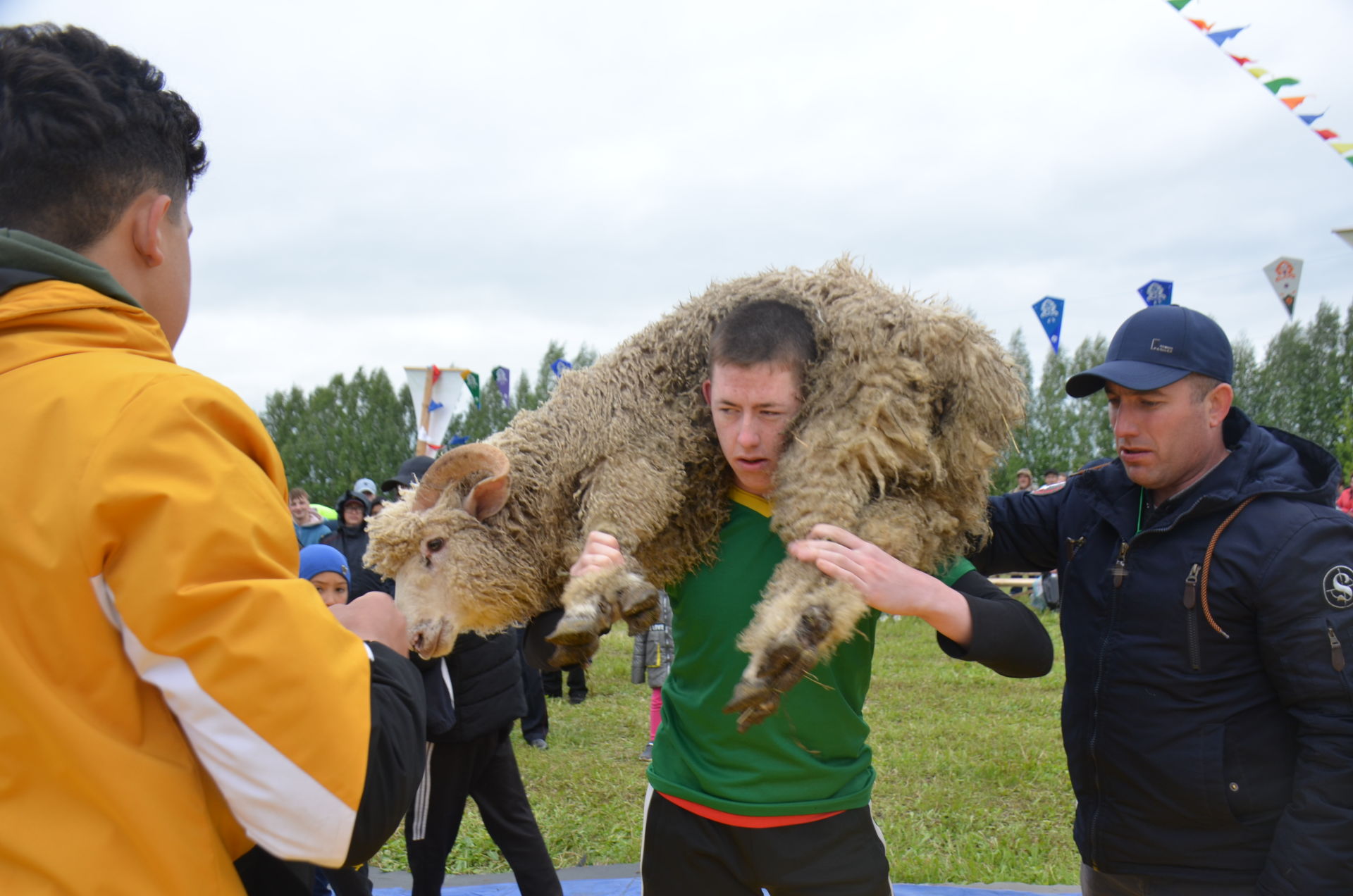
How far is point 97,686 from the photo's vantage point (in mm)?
1171

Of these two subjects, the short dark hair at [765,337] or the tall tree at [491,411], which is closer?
the short dark hair at [765,337]

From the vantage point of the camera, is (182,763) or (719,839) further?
(719,839)

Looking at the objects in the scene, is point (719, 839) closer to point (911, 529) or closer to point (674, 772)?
point (674, 772)

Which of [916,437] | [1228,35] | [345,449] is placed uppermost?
[1228,35]

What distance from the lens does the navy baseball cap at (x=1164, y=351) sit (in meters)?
2.57

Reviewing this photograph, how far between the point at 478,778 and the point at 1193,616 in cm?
327

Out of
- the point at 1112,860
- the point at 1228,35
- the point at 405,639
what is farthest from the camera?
the point at 1228,35

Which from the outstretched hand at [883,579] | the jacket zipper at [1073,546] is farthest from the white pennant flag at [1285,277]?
the outstretched hand at [883,579]

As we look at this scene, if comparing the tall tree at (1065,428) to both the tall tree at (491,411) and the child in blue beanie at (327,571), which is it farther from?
the child in blue beanie at (327,571)

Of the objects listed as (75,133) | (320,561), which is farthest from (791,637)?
(320,561)

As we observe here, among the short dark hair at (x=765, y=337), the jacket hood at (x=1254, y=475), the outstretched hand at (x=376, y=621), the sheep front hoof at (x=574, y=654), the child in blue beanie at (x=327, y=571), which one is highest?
the short dark hair at (x=765, y=337)

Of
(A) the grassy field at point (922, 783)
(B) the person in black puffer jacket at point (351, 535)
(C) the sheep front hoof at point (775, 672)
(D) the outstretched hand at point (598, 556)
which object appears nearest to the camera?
(C) the sheep front hoof at point (775, 672)

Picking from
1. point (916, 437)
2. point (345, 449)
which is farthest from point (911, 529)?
point (345, 449)

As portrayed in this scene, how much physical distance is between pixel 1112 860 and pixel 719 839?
47.1 inches
